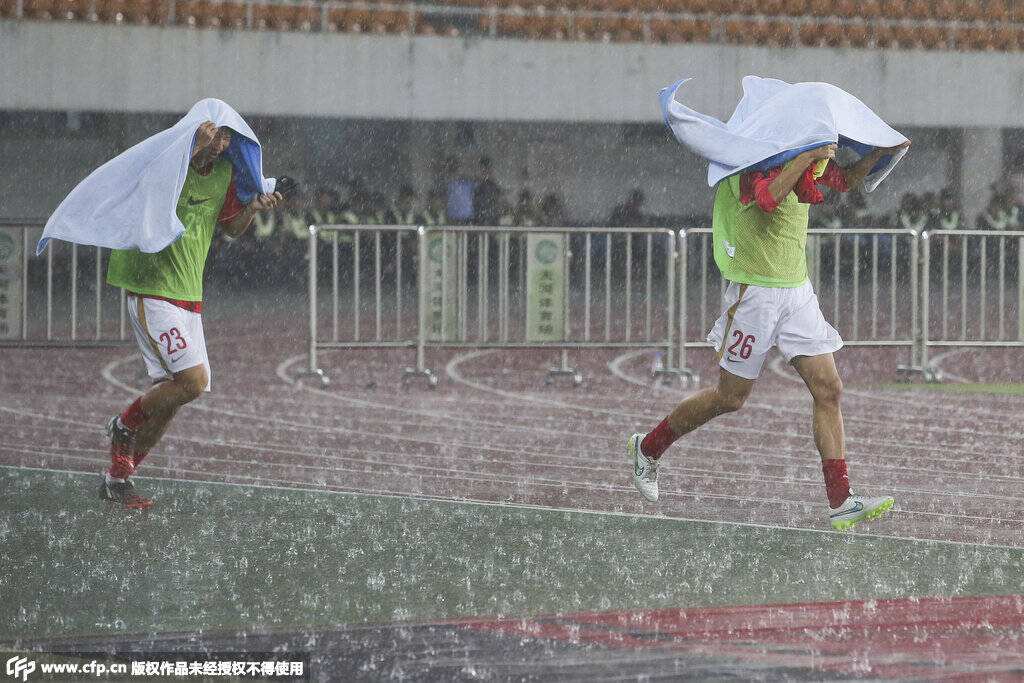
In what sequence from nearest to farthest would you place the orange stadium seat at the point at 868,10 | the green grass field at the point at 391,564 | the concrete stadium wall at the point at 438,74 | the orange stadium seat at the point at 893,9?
the green grass field at the point at 391,564 → the concrete stadium wall at the point at 438,74 → the orange stadium seat at the point at 868,10 → the orange stadium seat at the point at 893,9

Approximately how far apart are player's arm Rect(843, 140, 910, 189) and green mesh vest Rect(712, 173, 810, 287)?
0.27m

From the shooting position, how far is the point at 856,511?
725 centimetres

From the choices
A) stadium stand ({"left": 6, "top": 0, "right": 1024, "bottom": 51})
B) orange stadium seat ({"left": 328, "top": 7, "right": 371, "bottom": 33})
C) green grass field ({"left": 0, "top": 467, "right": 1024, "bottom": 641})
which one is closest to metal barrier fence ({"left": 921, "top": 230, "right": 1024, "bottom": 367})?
stadium stand ({"left": 6, "top": 0, "right": 1024, "bottom": 51})

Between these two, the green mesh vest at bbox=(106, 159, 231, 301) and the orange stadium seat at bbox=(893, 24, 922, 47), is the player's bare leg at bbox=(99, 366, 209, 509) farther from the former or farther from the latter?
the orange stadium seat at bbox=(893, 24, 922, 47)

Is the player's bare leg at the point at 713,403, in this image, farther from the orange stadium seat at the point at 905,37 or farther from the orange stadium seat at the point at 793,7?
the orange stadium seat at the point at 905,37

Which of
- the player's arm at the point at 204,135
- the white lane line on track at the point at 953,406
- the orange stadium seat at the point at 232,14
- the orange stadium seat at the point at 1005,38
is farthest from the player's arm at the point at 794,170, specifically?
the orange stadium seat at the point at 1005,38

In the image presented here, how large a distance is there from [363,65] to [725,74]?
5.55 meters

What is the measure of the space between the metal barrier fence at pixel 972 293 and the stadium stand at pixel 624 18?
3.49m

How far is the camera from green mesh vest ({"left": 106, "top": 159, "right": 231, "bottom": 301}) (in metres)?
7.80

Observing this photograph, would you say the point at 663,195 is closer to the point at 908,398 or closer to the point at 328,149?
the point at 328,149

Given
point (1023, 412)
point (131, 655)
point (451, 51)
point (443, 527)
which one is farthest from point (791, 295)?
point (451, 51)

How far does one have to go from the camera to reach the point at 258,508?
26.6 ft

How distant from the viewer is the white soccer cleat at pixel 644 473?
26.7ft

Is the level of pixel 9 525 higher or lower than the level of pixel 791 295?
lower
